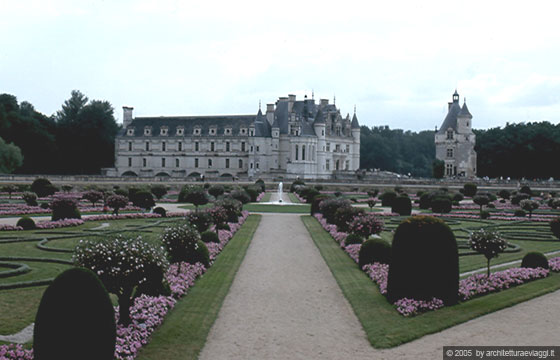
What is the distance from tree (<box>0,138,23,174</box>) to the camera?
Answer: 61644mm

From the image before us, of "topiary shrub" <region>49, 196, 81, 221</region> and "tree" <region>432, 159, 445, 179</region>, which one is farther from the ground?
"tree" <region>432, 159, 445, 179</region>

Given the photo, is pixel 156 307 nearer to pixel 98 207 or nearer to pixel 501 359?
pixel 501 359

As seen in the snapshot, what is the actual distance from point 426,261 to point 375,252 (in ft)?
15.0

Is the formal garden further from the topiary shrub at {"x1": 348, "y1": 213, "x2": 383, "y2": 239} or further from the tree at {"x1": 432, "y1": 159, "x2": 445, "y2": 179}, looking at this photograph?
the tree at {"x1": 432, "y1": 159, "x2": 445, "y2": 179}

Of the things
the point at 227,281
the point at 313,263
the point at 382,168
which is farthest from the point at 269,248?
the point at 382,168

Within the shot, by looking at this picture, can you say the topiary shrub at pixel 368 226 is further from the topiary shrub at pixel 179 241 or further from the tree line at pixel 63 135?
the tree line at pixel 63 135

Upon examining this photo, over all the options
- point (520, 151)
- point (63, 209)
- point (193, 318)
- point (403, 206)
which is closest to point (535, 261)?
point (193, 318)

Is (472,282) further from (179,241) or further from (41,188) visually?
(41,188)

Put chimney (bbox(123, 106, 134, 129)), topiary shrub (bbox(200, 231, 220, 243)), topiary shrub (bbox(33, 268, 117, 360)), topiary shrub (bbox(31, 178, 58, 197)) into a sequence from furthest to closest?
chimney (bbox(123, 106, 134, 129))
topiary shrub (bbox(31, 178, 58, 197))
topiary shrub (bbox(200, 231, 220, 243))
topiary shrub (bbox(33, 268, 117, 360))

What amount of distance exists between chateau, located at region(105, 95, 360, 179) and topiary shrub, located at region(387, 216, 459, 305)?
68065 millimetres

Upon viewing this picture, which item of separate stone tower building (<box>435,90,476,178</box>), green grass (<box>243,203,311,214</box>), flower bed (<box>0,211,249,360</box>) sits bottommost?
green grass (<box>243,203,311,214</box>)

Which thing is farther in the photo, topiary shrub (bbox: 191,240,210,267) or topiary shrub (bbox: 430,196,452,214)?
topiary shrub (bbox: 430,196,452,214)

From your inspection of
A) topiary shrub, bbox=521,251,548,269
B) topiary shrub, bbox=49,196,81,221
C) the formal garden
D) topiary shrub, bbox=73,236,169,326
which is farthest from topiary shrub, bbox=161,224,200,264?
topiary shrub, bbox=49,196,81,221

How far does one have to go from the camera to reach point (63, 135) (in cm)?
8594
